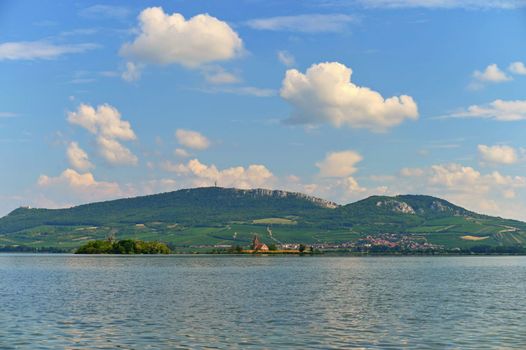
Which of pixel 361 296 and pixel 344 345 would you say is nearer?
pixel 344 345

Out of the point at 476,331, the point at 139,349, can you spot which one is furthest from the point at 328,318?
the point at 139,349

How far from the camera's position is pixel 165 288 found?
93.3m

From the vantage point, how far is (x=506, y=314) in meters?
59.8

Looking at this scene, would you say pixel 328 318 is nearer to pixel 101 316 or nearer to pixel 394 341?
pixel 394 341

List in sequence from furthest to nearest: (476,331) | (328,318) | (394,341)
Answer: (328,318), (476,331), (394,341)

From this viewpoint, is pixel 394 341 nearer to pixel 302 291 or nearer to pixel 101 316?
pixel 101 316

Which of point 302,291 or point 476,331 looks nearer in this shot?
point 476,331

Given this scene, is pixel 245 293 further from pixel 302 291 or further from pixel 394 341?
pixel 394 341

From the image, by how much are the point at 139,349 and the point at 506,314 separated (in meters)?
34.5

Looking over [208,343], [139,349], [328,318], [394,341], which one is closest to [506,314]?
[328,318]

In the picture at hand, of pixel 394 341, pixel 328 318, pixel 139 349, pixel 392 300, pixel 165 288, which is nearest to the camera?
pixel 139 349

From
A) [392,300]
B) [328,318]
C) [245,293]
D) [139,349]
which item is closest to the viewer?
[139,349]

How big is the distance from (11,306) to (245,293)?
28.5 metres

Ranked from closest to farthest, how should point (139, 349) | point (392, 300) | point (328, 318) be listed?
point (139, 349)
point (328, 318)
point (392, 300)
